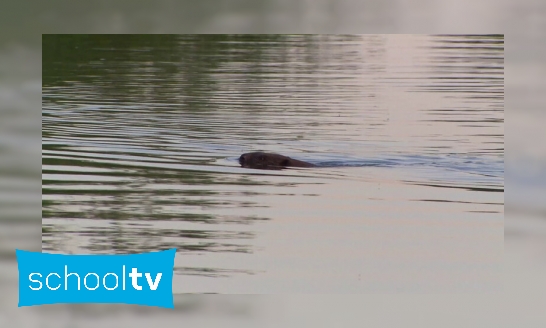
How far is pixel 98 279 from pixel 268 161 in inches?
90.3

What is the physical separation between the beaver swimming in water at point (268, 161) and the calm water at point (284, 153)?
105 millimetres

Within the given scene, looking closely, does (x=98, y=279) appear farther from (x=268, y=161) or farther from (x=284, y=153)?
(x=284, y=153)

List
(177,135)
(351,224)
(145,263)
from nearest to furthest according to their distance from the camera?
(145,263)
(351,224)
(177,135)

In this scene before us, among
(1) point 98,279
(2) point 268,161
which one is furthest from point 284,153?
(1) point 98,279

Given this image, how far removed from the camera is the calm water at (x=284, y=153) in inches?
331

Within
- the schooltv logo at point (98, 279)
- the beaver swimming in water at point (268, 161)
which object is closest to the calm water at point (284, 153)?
the beaver swimming in water at point (268, 161)

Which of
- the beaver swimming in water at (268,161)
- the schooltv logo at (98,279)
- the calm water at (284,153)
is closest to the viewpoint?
the schooltv logo at (98,279)

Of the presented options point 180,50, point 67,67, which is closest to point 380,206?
point 180,50

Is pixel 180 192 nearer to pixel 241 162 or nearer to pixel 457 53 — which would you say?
pixel 241 162

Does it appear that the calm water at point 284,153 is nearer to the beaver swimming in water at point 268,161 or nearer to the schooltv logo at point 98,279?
the beaver swimming in water at point 268,161

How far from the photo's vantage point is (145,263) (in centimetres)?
801

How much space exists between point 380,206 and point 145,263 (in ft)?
6.37

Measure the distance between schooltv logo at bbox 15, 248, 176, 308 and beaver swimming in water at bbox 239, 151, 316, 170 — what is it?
→ 190 centimetres

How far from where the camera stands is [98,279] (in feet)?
26.3
